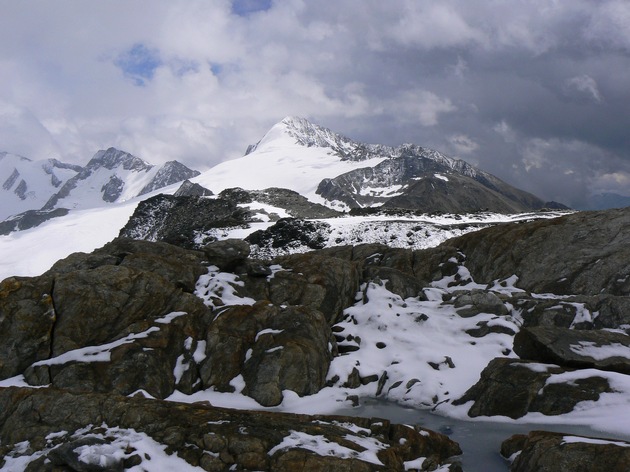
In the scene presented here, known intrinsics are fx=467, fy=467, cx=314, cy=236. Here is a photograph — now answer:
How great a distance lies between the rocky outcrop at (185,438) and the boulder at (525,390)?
3.51 meters

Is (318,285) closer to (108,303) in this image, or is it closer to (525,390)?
(108,303)

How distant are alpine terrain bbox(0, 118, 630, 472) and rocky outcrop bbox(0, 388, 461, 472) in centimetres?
5

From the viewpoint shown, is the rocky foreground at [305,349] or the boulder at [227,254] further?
the boulder at [227,254]

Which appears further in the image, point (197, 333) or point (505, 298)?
point (505, 298)

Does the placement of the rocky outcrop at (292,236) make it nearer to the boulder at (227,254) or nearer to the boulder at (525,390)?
the boulder at (227,254)

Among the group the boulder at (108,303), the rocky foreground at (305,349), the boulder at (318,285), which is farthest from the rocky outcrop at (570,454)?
the boulder at (108,303)

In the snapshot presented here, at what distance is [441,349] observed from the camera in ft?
76.4

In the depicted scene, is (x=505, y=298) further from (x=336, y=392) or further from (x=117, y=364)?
(x=117, y=364)

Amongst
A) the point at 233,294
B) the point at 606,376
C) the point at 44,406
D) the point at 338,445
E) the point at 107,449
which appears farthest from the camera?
the point at 233,294

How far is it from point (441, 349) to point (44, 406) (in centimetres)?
1717

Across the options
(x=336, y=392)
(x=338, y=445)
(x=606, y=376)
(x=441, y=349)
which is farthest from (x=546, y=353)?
(x=338, y=445)

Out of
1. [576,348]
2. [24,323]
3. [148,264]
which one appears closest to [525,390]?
[576,348]

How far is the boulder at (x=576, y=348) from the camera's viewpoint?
17.2 meters

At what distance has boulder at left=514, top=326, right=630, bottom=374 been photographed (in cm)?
1719
